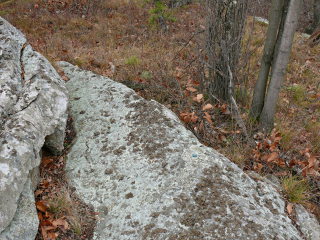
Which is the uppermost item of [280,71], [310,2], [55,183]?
[280,71]

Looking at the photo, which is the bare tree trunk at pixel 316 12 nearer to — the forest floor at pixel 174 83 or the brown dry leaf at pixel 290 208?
the forest floor at pixel 174 83

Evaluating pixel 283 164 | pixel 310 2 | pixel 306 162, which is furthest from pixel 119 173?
pixel 310 2

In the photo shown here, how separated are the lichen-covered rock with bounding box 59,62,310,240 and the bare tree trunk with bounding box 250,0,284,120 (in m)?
1.57

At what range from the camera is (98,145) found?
12.2ft

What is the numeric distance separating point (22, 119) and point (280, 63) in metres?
3.29

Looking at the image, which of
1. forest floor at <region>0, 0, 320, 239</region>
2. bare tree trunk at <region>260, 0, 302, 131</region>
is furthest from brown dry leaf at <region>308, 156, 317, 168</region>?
bare tree trunk at <region>260, 0, 302, 131</region>

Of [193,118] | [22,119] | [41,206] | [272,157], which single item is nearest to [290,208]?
[272,157]

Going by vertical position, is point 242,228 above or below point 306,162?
above

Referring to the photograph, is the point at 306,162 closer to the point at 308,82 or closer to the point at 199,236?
the point at 199,236

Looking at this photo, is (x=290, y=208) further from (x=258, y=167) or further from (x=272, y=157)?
(x=272, y=157)

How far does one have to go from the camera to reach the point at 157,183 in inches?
125

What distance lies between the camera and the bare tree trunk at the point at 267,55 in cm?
430

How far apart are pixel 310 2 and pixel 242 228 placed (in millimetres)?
14551

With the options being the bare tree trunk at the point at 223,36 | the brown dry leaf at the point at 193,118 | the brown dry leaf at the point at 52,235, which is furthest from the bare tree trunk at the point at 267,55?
the brown dry leaf at the point at 52,235
